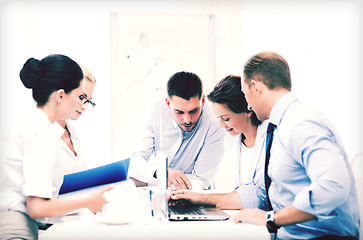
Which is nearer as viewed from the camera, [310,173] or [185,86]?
[310,173]

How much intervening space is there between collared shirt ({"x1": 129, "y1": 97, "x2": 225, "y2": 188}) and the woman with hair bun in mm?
1015

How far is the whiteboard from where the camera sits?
343 cm

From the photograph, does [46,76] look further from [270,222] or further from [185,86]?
[270,222]

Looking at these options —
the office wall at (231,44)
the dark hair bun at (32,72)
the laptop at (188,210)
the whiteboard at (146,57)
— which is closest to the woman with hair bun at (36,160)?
the dark hair bun at (32,72)

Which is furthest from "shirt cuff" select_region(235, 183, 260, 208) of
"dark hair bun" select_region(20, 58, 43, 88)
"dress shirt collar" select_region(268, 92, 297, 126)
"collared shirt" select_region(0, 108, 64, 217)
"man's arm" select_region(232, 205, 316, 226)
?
"dark hair bun" select_region(20, 58, 43, 88)

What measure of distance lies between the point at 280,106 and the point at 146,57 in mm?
2262

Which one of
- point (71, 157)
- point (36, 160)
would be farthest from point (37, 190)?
point (71, 157)

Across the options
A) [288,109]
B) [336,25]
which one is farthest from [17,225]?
[336,25]

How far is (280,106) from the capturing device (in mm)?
1417

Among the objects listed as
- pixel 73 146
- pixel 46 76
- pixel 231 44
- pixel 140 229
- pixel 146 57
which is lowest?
pixel 140 229

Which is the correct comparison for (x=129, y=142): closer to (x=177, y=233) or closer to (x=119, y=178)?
(x=119, y=178)

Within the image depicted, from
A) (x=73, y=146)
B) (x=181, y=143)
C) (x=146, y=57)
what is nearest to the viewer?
(x=73, y=146)

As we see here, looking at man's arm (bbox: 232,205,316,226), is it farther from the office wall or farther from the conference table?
the office wall

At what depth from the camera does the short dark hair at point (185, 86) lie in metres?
2.15
